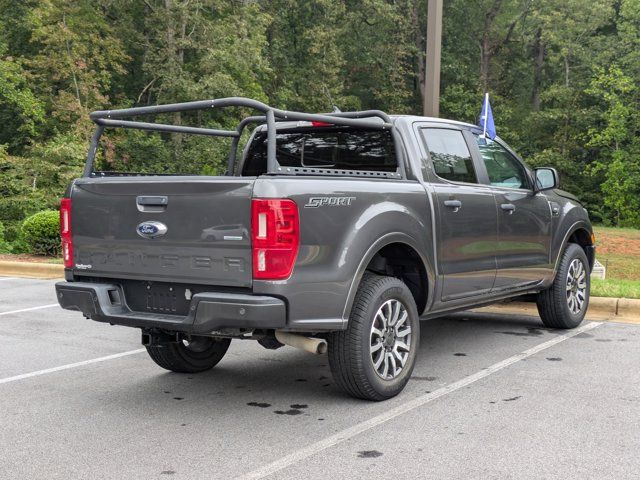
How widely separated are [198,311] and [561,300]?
4.14 meters

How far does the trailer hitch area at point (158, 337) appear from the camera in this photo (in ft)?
16.7

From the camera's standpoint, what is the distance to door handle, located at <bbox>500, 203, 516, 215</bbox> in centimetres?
645

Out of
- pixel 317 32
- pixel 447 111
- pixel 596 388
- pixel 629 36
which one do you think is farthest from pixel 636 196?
pixel 596 388

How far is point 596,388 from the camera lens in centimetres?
536

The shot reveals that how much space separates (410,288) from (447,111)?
114 feet

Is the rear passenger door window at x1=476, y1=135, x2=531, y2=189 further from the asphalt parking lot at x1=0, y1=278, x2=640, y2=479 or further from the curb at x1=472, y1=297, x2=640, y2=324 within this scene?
the curb at x1=472, y1=297, x2=640, y2=324

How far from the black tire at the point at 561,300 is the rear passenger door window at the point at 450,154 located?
1.63 meters

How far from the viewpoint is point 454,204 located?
5.80 m

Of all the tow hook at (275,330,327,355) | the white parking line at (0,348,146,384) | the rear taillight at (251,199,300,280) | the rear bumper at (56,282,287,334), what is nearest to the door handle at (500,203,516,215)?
the tow hook at (275,330,327,355)

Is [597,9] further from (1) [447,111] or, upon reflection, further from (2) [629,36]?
(1) [447,111]

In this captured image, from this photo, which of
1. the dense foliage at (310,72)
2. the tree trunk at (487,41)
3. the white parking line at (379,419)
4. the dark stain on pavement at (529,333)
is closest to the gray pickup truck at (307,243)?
the white parking line at (379,419)

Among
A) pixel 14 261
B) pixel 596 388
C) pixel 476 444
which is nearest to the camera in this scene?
pixel 476 444

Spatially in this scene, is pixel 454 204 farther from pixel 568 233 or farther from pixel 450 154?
pixel 568 233

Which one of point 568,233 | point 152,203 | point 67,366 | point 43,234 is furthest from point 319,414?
point 43,234
